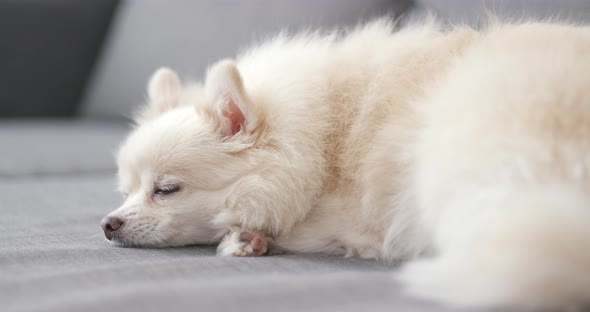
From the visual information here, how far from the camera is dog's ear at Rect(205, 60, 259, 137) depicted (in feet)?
→ 4.54

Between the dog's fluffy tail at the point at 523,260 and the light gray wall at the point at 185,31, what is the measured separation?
4.20 ft

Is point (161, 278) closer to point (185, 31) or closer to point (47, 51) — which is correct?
point (185, 31)

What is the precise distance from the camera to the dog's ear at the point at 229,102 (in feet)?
4.54

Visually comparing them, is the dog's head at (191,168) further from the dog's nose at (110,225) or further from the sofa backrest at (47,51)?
the sofa backrest at (47,51)

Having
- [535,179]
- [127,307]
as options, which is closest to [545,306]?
[535,179]

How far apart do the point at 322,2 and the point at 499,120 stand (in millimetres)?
1234

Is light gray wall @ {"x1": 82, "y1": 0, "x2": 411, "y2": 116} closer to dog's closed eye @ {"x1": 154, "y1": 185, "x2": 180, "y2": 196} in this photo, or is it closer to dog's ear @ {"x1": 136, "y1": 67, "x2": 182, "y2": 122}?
dog's ear @ {"x1": 136, "y1": 67, "x2": 182, "y2": 122}

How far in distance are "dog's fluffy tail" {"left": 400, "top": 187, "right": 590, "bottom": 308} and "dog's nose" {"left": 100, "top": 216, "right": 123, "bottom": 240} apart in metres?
0.70

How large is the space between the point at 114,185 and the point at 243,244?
87 cm

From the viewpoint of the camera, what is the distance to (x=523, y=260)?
85 cm

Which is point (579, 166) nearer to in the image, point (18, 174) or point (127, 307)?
point (127, 307)

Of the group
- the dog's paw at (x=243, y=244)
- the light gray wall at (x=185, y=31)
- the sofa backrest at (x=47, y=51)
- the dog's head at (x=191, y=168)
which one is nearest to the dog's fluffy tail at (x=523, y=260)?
the dog's paw at (x=243, y=244)

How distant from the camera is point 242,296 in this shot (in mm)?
928

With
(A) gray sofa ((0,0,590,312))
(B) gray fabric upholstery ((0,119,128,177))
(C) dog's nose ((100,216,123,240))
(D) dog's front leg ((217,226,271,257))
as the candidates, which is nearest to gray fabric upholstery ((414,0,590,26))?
(A) gray sofa ((0,0,590,312))
